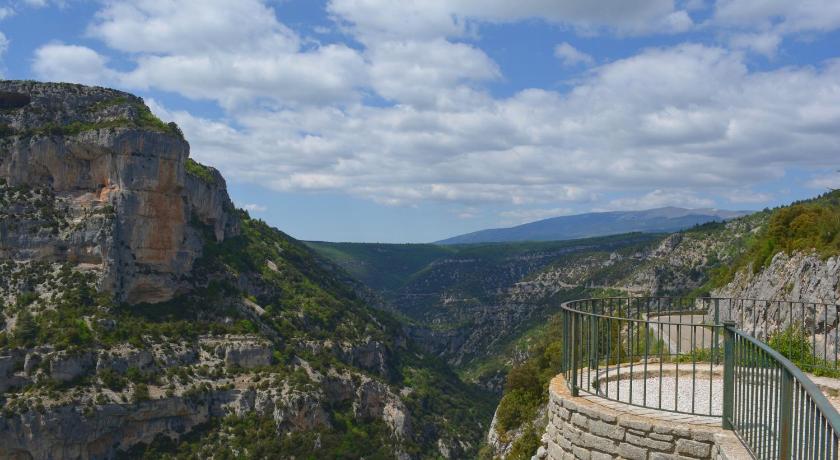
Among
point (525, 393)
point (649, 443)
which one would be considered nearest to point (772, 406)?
point (649, 443)

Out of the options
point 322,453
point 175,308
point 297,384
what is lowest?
point 322,453

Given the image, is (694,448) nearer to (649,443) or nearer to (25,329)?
(649,443)

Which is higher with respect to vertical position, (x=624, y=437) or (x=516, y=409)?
(x=624, y=437)

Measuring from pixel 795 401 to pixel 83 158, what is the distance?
70.5 m

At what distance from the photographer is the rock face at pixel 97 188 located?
6056 cm

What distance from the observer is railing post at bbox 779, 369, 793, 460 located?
5.20 metres

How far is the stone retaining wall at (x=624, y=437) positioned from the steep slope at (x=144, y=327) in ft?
165

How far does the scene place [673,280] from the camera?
269ft

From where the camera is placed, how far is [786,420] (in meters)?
5.27

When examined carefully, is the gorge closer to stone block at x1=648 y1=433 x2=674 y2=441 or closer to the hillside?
the hillside

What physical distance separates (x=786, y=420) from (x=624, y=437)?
Answer: 6.60ft

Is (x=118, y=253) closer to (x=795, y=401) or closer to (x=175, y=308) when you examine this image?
(x=175, y=308)

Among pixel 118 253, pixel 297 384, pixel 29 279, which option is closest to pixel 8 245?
pixel 29 279

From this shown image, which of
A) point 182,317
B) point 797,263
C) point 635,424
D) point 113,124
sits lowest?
point 182,317
